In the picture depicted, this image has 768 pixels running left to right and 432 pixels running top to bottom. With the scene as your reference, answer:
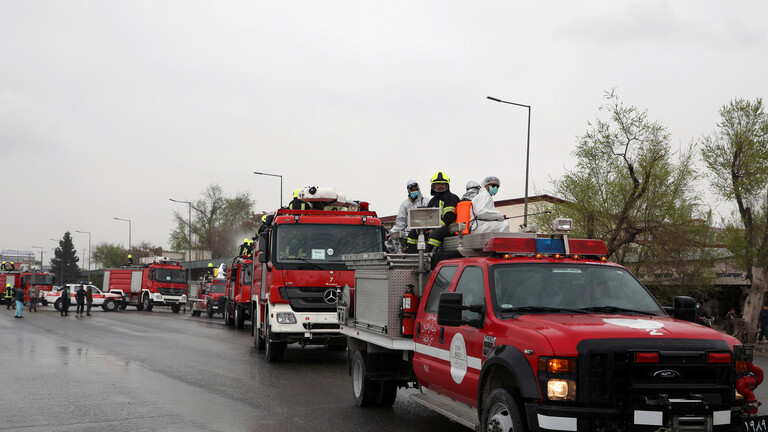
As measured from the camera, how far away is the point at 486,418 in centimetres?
593

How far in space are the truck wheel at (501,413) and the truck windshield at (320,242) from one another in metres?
8.28

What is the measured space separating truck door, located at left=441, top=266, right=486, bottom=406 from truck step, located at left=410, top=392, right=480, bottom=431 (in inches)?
3.8

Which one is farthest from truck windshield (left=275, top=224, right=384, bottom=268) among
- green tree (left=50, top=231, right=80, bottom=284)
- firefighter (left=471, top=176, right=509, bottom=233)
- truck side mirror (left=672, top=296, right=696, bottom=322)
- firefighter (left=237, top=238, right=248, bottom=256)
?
green tree (left=50, top=231, right=80, bottom=284)

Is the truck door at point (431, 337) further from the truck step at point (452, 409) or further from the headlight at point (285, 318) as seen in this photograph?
the headlight at point (285, 318)

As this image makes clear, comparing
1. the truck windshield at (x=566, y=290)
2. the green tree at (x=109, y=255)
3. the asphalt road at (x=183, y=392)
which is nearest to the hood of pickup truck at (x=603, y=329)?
the truck windshield at (x=566, y=290)

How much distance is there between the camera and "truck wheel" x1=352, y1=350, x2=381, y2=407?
917 centimetres

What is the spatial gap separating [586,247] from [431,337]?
5.62 feet

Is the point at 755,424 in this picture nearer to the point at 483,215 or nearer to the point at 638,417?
the point at 638,417

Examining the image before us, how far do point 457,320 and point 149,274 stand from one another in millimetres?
41742

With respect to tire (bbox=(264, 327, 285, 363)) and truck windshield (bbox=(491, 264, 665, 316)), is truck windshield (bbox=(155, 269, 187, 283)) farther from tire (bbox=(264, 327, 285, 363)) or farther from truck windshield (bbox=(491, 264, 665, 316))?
truck windshield (bbox=(491, 264, 665, 316))

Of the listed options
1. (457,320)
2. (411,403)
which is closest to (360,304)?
(411,403)

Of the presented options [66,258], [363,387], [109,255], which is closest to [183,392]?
[363,387]

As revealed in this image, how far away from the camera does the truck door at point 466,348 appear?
6.38m

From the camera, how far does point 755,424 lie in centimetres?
525
